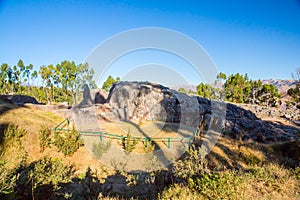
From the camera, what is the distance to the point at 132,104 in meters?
17.5

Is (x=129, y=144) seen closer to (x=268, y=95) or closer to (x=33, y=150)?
(x=33, y=150)

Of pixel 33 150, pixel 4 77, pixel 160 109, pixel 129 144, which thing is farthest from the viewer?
pixel 4 77

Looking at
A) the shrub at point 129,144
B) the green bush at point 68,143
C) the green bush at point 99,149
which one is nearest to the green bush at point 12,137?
the green bush at point 68,143

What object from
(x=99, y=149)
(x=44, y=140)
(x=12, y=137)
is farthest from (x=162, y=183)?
(x=12, y=137)

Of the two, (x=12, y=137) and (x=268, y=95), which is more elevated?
(x=268, y=95)

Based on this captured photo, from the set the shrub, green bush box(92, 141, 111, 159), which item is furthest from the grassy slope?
the shrub

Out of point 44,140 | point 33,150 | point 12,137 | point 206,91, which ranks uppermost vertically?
point 206,91

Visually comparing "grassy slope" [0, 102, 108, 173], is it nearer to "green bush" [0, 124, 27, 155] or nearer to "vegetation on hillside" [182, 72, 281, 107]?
"green bush" [0, 124, 27, 155]

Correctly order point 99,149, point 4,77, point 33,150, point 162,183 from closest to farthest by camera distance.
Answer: point 162,183 → point 33,150 → point 99,149 → point 4,77

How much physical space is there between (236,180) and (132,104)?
14705 millimetres

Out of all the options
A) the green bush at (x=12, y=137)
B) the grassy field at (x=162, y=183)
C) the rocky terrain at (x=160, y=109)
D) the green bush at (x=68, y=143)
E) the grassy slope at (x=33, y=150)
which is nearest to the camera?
the grassy field at (x=162, y=183)

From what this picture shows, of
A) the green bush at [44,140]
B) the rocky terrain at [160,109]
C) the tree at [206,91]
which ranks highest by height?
the tree at [206,91]

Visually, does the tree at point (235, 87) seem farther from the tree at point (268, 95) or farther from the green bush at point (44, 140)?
the green bush at point (44, 140)

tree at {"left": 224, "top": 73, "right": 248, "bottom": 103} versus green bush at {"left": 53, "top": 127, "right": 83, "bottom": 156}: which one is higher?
tree at {"left": 224, "top": 73, "right": 248, "bottom": 103}
